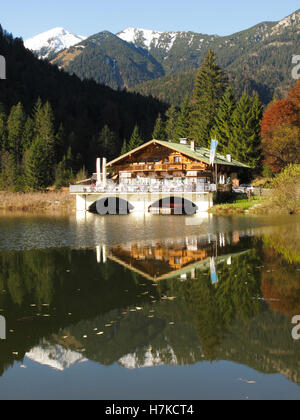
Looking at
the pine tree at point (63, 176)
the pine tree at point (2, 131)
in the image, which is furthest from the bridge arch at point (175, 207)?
the pine tree at point (2, 131)

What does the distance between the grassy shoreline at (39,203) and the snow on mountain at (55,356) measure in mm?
41733

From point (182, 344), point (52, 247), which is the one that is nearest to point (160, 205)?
point (52, 247)

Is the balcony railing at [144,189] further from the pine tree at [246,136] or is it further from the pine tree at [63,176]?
the pine tree at [63,176]

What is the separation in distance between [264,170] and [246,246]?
138ft

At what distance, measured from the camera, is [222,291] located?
10.8 meters

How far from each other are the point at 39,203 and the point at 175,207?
51.1ft

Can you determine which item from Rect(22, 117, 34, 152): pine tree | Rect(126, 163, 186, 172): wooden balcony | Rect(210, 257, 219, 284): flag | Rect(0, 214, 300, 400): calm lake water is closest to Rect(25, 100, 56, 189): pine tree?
Rect(22, 117, 34, 152): pine tree

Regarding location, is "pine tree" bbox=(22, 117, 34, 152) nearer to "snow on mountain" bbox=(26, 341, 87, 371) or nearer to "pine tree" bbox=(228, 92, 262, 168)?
"pine tree" bbox=(228, 92, 262, 168)

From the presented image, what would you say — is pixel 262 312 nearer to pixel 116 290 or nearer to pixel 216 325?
pixel 216 325

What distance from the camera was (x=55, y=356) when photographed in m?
7.08

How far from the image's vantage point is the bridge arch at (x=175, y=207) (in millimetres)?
42325

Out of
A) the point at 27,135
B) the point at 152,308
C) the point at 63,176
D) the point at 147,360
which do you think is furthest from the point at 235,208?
the point at 27,135

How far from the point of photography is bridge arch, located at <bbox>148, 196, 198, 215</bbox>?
42.3 metres

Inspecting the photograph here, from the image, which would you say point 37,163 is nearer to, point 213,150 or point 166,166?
point 166,166
